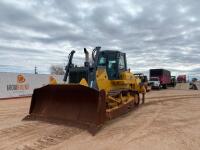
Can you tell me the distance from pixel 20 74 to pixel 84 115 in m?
16.3

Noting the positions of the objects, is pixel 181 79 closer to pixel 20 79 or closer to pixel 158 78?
pixel 158 78

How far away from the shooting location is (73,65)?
36.8ft

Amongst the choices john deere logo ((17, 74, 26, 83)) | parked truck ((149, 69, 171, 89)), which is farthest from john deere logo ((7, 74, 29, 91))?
parked truck ((149, 69, 171, 89))

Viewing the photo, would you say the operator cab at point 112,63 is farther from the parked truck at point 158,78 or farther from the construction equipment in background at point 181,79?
the construction equipment in background at point 181,79

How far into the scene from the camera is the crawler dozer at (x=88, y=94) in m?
8.96

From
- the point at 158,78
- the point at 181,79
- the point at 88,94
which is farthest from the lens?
the point at 181,79

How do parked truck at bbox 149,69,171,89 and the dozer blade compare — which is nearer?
the dozer blade

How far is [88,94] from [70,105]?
92 centimetres

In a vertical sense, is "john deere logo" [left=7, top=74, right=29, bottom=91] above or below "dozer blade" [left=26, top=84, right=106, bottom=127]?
above

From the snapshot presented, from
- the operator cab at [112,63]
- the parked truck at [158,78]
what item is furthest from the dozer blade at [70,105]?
the parked truck at [158,78]

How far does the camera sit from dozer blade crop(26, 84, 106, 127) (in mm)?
8742

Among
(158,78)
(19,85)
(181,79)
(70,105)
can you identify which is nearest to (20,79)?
(19,85)

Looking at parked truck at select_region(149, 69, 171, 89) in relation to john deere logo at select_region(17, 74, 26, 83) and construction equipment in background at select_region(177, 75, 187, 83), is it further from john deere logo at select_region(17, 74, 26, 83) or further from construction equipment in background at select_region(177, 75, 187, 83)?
construction equipment in background at select_region(177, 75, 187, 83)

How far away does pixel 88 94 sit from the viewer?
364 inches
